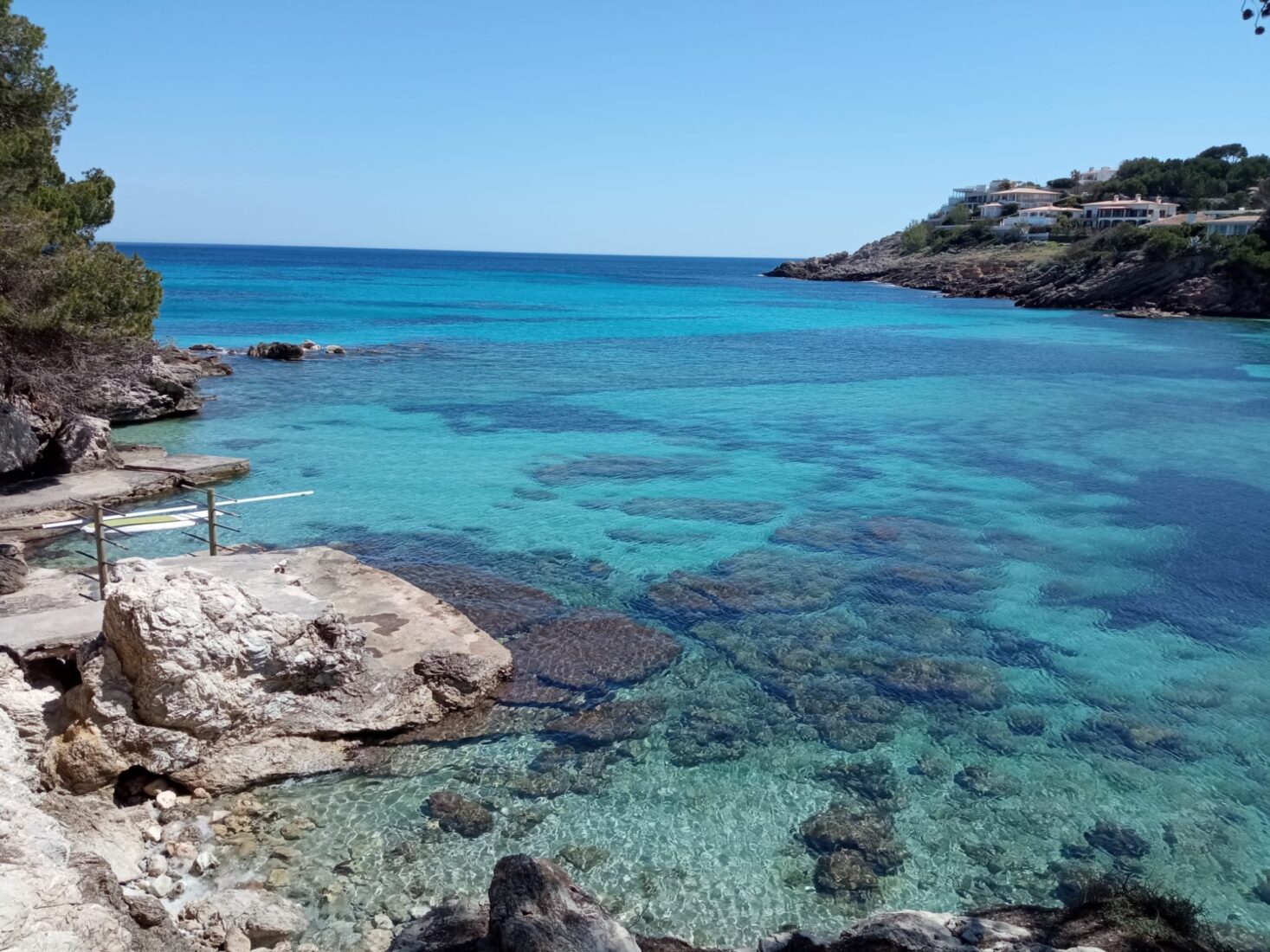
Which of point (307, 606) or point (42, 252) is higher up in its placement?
point (42, 252)

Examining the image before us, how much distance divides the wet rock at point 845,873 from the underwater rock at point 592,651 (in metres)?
3.79

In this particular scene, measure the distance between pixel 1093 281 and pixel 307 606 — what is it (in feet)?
281

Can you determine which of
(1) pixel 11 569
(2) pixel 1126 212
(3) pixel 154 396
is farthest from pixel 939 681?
(2) pixel 1126 212

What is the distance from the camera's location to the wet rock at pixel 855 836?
28.9 ft

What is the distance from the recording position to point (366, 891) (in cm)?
796

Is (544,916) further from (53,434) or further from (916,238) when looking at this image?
(916,238)

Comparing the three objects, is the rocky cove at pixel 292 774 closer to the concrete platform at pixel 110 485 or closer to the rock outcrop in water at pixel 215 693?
the rock outcrop in water at pixel 215 693

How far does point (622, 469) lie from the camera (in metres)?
23.6

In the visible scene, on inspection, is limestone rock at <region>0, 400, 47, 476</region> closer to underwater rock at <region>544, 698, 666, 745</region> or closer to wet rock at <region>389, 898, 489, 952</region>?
underwater rock at <region>544, 698, 666, 745</region>

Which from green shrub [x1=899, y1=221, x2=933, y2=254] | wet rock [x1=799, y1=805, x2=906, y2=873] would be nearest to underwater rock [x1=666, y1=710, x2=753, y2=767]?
wet rock [x1=799, y1=805, x2=906, y2=873]

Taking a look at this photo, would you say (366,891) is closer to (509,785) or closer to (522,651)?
(509,785)

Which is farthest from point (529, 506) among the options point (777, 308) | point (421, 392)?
point (777, 308)

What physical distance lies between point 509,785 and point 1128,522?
612 inches

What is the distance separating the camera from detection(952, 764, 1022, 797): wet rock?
995 centimetres
